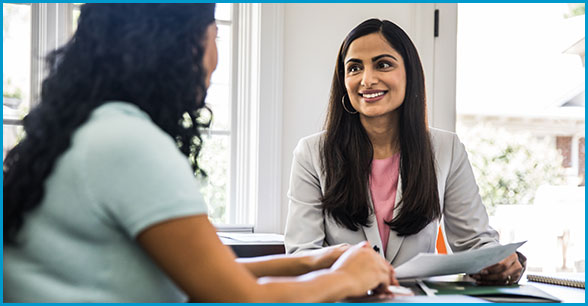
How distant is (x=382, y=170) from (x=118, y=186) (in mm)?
1112

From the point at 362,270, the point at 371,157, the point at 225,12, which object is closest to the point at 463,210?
the point at 371,157

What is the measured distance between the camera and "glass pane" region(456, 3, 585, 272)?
11.3 ft

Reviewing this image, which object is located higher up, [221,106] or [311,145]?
[221,106]

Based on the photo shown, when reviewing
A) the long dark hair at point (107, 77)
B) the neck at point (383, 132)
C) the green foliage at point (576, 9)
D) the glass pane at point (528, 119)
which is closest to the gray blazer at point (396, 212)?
the neck at point (383, 132)

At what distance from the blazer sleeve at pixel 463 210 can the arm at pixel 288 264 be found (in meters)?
0.61

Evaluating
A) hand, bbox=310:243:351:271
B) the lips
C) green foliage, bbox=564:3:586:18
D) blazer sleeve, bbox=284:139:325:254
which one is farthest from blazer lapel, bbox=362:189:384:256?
green foliage, bbox=564:3:586:18

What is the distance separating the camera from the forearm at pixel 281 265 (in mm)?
1104

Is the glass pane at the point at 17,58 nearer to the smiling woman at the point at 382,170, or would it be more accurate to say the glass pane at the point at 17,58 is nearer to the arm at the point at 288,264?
the smiling woman at the point at 382,170

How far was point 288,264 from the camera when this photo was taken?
3.66 feet

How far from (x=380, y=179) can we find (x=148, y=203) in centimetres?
109

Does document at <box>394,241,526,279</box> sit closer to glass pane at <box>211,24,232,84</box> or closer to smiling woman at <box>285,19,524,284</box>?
smiling woman at <box>285,19,524,284</box>

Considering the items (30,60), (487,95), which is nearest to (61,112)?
(30,60)

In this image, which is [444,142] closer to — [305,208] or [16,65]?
[305,208]

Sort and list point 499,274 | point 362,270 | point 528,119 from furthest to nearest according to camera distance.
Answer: point 528,119, point 499,274, point 362,270
